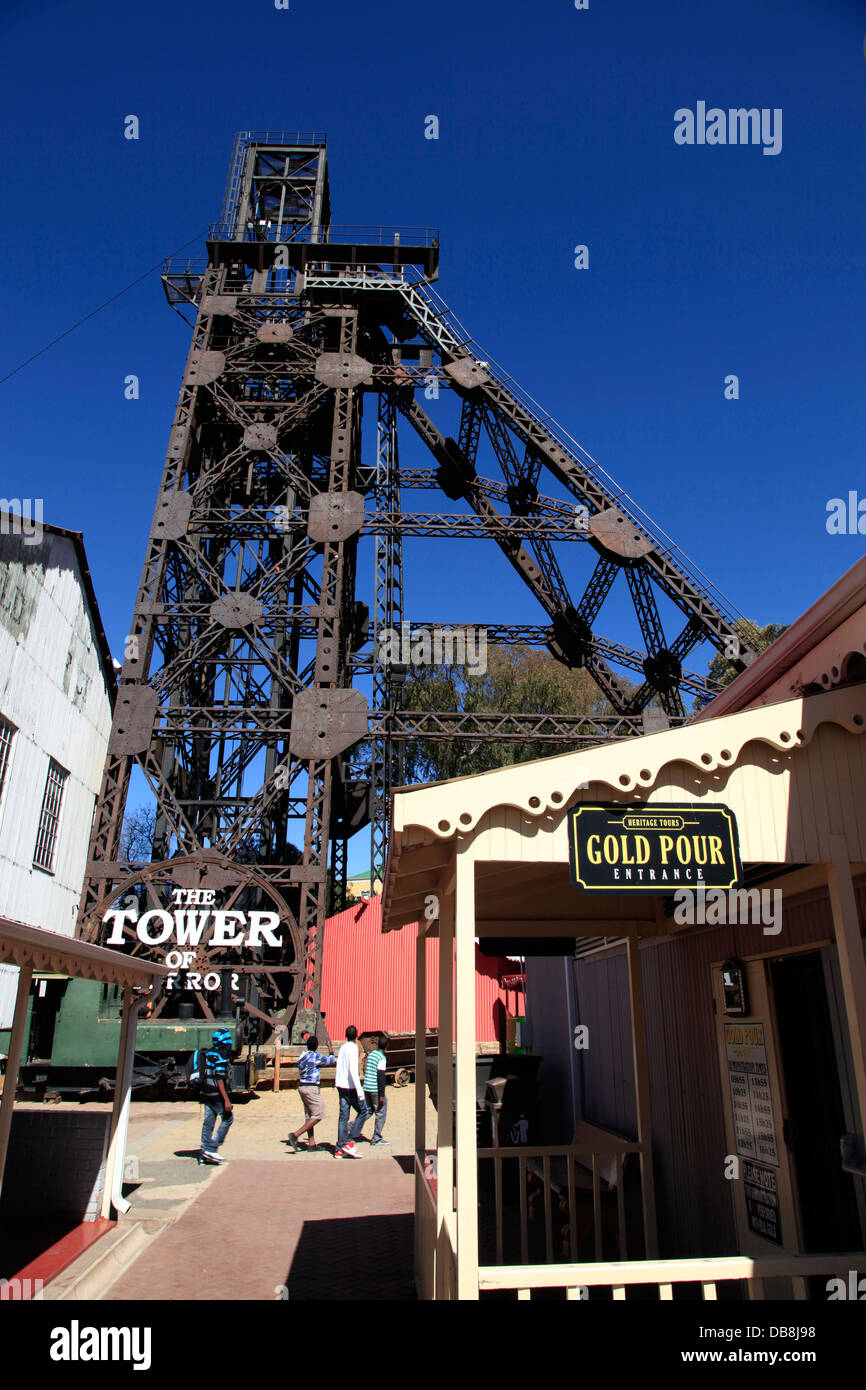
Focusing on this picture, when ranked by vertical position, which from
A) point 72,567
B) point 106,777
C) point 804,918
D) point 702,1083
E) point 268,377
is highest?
point 268,377

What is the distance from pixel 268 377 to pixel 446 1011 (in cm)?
2189

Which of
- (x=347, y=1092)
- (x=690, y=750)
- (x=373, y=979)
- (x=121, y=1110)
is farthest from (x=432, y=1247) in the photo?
(x=373, y=979)

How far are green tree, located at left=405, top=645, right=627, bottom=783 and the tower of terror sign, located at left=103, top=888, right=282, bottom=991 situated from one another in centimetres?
1803

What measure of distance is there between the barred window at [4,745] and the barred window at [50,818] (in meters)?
2.23

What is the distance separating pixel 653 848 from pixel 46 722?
18.8m

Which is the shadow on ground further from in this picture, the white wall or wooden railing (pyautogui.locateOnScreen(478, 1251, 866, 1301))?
the white wall

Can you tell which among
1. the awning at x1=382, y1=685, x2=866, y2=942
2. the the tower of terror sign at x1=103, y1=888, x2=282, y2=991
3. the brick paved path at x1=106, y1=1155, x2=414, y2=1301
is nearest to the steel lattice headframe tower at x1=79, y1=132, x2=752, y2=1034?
the the tower of terror sign at x1=103, y1=888, x2=282, y2=991

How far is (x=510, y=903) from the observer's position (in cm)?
696

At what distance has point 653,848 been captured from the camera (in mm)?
4477

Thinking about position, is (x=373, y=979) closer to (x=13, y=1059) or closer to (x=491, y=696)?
(x=491, y=696)

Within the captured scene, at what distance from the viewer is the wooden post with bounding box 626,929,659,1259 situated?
7.13 m

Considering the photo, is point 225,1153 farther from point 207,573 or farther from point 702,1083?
point 207,573
